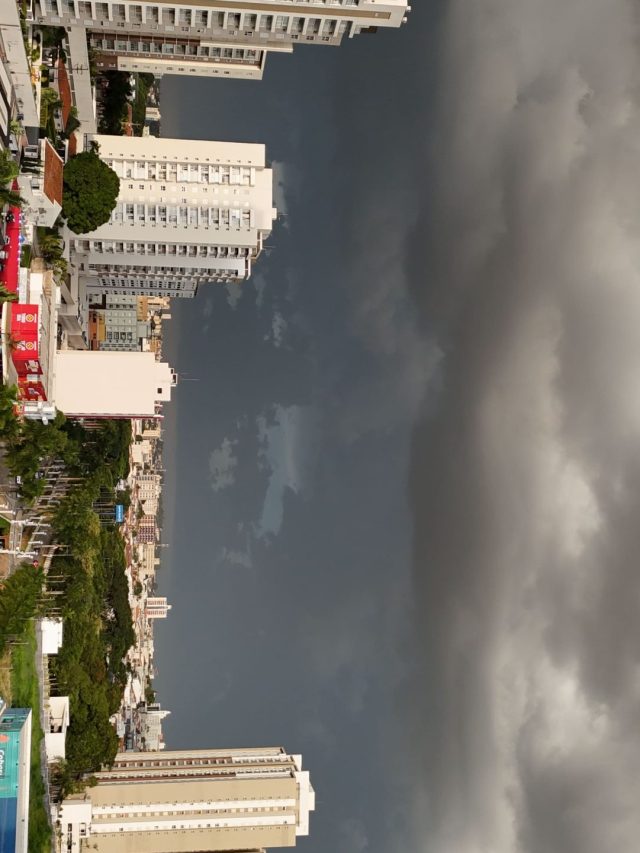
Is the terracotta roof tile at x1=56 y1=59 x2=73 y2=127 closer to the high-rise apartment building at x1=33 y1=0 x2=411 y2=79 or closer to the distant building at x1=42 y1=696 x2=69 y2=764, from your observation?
the high-rise apartment building at x1=33 y1=0 x2=411 y2=79

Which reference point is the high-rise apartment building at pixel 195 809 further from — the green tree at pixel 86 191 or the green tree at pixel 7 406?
the green tree at pixel 86 191

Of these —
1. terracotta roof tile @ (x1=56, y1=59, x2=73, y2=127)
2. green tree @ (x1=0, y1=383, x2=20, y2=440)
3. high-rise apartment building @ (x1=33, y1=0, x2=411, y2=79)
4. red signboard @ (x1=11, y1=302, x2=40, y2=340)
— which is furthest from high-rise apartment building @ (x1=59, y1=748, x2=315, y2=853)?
high-rise apartment building @ (x1=33, y1=0, x2=411, y2=79)

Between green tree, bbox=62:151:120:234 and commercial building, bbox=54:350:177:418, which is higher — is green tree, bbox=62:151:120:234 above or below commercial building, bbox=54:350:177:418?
above

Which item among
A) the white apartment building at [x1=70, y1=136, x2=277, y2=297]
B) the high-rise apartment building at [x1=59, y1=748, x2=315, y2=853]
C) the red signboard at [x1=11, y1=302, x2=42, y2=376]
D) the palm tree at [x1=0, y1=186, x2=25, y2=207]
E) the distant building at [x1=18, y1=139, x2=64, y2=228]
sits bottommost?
the high-rise apartment building at [x1=59, y1=748, x2=315, y2=853]

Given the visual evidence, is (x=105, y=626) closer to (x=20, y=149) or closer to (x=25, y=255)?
(x=25, y=255)

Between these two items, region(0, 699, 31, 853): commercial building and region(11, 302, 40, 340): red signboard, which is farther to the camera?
region(0, 699, 31, 853): commercial building

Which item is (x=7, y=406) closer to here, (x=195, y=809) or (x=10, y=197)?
(x=10, y=197)
